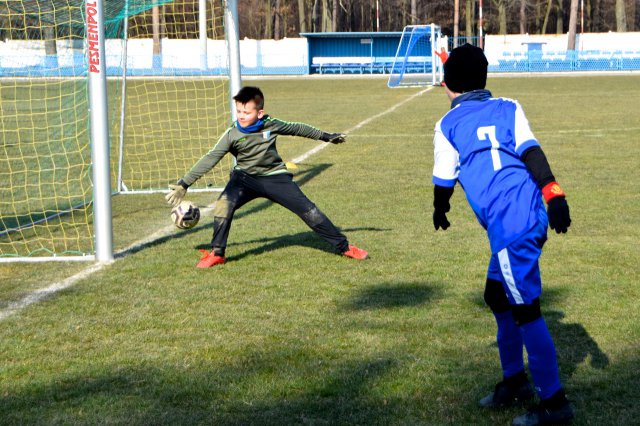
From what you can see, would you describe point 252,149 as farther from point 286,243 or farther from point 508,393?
point 508,393

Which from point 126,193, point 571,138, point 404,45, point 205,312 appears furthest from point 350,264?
point 404,45

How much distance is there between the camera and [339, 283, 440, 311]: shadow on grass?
225 inches

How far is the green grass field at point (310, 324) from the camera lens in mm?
4109

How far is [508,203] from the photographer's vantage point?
12.4ft

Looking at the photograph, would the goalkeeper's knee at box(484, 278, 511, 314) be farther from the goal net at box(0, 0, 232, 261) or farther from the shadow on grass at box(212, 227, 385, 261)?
the goal net at box(0, 0, 232, 261)

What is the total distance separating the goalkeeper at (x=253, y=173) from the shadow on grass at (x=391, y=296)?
92 cm

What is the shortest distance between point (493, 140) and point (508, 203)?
273mm

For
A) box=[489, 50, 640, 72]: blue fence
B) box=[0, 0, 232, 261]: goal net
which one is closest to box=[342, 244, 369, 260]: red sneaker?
box=[0, 0, 232, 261]: goal net

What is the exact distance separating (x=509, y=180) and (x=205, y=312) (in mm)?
2474

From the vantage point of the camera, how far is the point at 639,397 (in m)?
4.13

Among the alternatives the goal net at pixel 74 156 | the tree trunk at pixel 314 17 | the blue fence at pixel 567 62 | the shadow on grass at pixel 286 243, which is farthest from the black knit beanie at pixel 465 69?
the tree trunk at pixel 314 17

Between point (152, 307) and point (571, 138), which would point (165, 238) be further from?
point (571, 138)

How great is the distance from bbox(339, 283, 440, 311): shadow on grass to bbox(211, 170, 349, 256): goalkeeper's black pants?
0.96 m

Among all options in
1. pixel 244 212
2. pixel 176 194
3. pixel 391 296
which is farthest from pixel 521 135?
pixel 244 212
